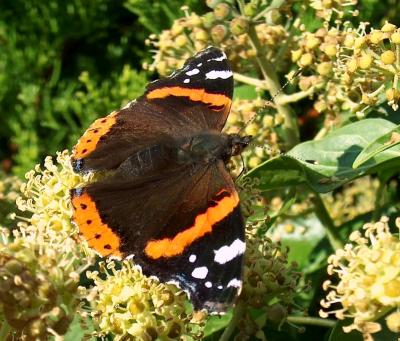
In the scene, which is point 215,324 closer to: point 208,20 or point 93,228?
point 93,228

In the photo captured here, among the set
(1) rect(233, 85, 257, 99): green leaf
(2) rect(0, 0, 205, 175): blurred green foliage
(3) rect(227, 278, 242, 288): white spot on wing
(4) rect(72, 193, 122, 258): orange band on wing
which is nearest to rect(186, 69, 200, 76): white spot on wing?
(1) rect(233, 85, 257, 99): green leaf

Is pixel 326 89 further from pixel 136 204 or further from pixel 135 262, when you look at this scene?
pixel 135 262

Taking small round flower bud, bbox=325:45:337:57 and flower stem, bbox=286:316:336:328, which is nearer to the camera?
flower stem, bbox=286:316:336:328

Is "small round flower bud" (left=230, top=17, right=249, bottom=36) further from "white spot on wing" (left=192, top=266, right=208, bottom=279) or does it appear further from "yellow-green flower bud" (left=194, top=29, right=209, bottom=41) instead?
"white spot on wing" (left=192, top=266, right=208, bottom=279)

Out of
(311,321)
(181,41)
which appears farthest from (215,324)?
(181,41)

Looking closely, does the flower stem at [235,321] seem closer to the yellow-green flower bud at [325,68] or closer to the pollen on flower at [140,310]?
the pollen on flower at [140,310]
